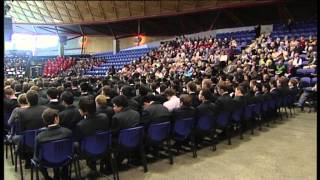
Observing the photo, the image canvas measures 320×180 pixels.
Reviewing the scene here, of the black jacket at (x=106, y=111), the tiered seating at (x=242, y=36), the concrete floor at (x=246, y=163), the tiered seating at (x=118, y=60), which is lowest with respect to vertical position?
the concrete floor at (x=246, y=163)

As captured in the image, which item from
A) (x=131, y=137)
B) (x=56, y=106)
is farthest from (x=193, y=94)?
(x=56, y=106)

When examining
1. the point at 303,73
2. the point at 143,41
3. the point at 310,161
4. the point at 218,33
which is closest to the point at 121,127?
the point at 310,161

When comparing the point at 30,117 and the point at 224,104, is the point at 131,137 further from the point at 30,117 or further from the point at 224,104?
the point at 224,104

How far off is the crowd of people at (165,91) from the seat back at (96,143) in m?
0.08

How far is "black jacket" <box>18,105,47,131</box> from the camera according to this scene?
461 centimetres

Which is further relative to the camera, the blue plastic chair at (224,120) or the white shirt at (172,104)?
the blue plastic chair at (224,120)

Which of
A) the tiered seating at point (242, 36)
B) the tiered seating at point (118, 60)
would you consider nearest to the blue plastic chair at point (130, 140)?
the tiered seating at point (242, 36)

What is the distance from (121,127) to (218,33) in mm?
17166

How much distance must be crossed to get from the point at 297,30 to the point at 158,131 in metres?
13.4

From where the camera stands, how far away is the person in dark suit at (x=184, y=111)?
5461 mm

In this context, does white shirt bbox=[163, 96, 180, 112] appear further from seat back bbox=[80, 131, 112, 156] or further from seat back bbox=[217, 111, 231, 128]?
seat back bbox=[80, 131, 112, 156]

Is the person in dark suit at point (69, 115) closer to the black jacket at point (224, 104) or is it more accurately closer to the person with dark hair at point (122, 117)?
the person with dark hair at point (122, 117)

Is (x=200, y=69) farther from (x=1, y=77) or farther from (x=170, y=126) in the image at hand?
(x=1, y=77)

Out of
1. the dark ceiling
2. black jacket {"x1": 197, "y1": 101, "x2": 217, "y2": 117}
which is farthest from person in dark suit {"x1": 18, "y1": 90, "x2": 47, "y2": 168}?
the dark ceiling
